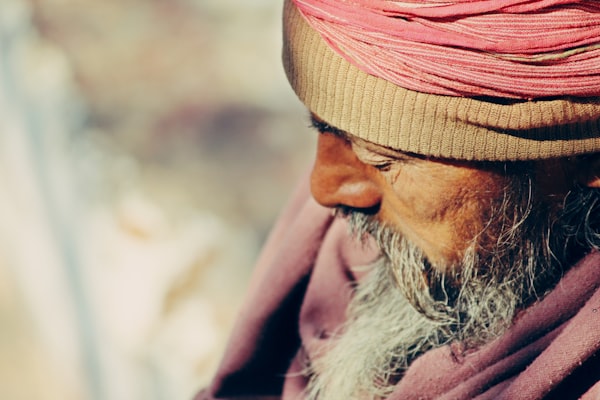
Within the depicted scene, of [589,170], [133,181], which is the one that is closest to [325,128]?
[589,170]

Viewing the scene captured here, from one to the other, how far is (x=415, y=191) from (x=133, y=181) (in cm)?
344

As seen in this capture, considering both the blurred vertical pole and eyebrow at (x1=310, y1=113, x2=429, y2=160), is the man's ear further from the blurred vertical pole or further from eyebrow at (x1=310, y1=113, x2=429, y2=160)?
the blurred vertical pole

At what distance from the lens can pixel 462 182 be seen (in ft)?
5.60

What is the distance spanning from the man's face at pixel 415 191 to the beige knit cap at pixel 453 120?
0.20 ft

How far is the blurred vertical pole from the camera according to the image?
5.35 meters

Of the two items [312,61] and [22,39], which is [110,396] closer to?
[22,39]

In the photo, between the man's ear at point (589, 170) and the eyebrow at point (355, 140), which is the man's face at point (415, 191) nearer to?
the eyebrow at point (355, 140)

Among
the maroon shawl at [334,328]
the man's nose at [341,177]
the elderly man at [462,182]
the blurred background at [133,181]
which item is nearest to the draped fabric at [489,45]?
the elderly man at [462,182]

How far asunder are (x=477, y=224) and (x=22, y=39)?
521 cm

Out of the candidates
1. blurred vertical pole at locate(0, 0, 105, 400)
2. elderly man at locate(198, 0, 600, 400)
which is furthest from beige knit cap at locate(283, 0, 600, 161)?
blurred vertical pole at locate(0, 0, 105, 400)

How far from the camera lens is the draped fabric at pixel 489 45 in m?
1.52

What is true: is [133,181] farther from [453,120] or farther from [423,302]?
[453,120]

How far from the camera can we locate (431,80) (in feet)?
5.17

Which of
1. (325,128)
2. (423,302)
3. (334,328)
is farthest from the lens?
(334,328)
